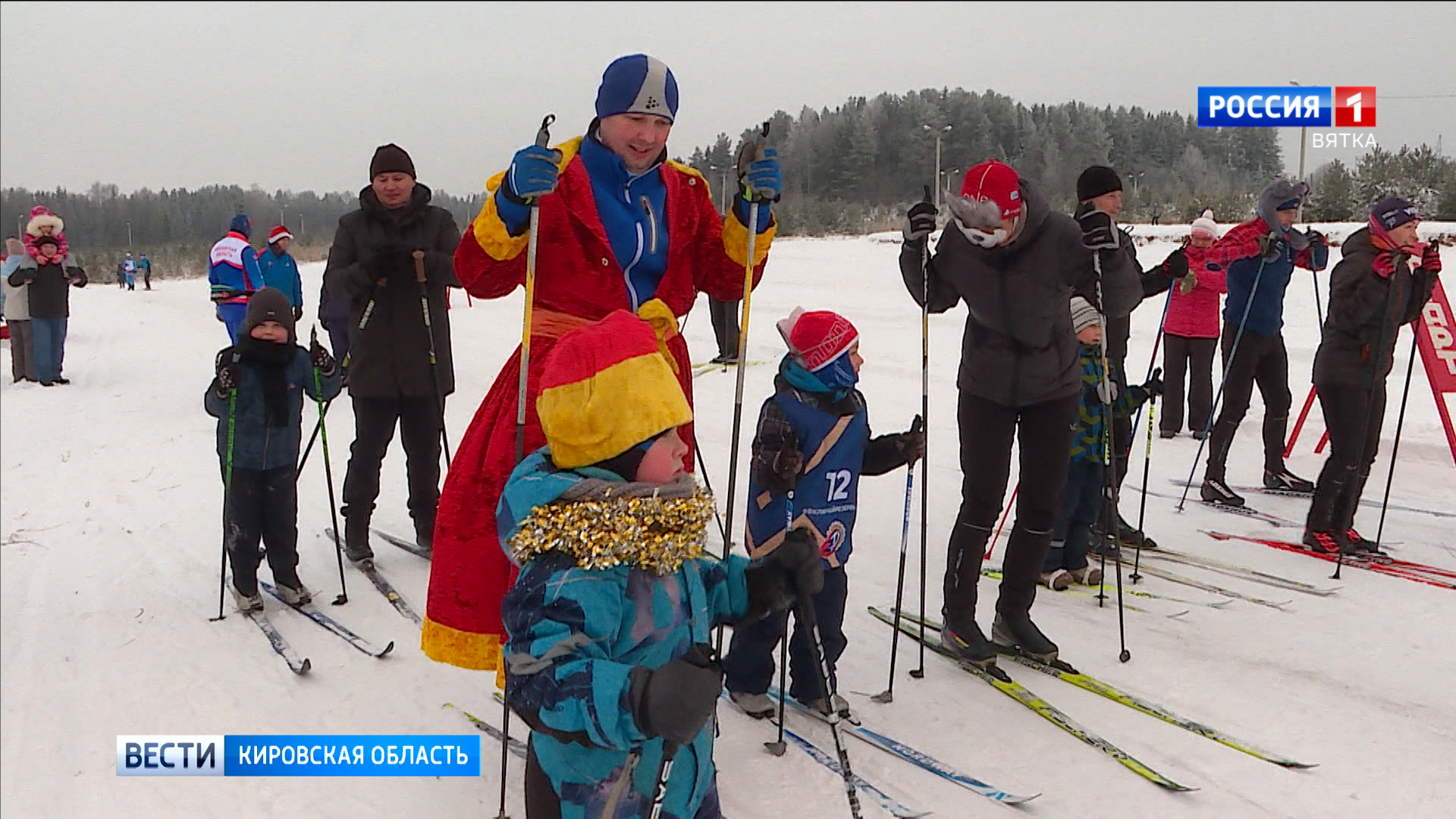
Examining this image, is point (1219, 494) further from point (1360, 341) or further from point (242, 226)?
point (242, 226)

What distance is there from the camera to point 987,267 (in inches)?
139

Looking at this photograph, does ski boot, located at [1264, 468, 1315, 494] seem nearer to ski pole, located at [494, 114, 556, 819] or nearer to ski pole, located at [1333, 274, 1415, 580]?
ski pole, located at [1333, 274, 1415, 580]

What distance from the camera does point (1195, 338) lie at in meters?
7.41

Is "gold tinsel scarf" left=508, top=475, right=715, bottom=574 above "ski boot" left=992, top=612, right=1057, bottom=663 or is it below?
above

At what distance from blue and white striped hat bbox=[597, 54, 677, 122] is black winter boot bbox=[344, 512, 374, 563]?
3.19 metres

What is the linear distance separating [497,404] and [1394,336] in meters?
4.65

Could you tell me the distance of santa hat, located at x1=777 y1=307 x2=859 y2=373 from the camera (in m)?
3.14

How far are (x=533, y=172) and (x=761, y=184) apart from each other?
68 centimetres

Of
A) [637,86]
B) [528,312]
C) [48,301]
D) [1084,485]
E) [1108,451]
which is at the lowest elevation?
[1084,485]

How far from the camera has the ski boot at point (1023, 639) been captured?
3.70 meters

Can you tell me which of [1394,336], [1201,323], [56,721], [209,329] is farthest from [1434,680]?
[209,329]

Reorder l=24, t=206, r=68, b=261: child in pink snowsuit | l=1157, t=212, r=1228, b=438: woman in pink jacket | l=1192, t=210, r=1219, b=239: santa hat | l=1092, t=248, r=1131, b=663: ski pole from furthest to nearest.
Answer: l=24, t=206, r=68, b=261: child in pink snowsuit, l=1157, t=212, r=1228, b=438: woman in pink jacket, l=1192, t=210, r=1219, b=239: santa hat, l=1092, t=248, r=1131, b=663: ski pole

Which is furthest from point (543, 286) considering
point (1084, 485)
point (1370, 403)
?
point (1370, 403)

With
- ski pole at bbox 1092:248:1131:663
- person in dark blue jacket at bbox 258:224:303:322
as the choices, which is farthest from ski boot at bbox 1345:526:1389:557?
person in dark blue jacket at bbox 258:224:303:322
